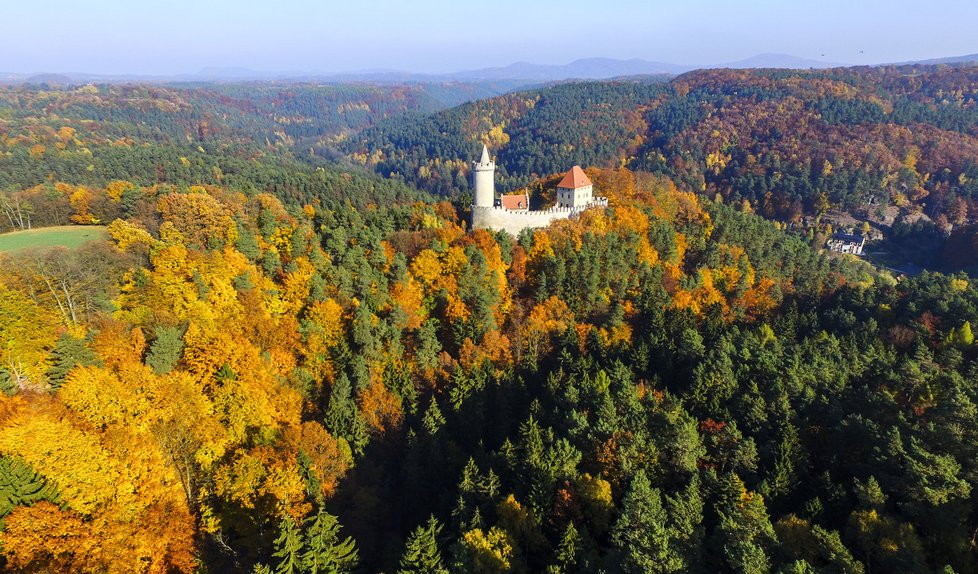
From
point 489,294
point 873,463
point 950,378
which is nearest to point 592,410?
point 873,463

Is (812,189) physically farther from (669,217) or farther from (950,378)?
(950,378)

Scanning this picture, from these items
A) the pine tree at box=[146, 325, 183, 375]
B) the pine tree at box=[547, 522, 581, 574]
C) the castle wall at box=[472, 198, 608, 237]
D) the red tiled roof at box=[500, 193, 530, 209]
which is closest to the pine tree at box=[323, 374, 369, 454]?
the pine tree at box=[146, 325, 183, 375]

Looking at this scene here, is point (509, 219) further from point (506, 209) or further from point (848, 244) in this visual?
point (848, 244)

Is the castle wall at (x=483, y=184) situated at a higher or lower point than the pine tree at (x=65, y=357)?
higher

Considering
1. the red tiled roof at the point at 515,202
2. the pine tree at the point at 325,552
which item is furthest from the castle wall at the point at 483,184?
the pine tree at the point at 325,552

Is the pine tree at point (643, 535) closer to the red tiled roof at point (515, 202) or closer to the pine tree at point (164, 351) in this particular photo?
the pine tree at point (164, 351)
